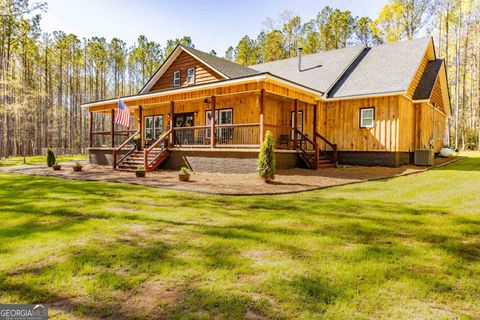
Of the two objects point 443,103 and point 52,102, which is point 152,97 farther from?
point 52,102

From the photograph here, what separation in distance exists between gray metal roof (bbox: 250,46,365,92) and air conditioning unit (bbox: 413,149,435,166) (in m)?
6.13

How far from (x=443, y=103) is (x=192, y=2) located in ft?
65.2

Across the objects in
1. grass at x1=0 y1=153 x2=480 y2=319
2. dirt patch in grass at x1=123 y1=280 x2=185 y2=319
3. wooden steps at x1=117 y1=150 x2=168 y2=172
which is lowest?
dirt patch in grass at x1=123 y1=280 x2=185 y2=319

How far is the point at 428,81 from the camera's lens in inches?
680

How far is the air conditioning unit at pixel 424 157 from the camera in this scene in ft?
49.9

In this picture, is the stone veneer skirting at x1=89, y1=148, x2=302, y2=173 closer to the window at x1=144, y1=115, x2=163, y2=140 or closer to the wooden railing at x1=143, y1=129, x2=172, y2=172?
the wooden railing at x1=143, y1=129, x2=172, y2=172

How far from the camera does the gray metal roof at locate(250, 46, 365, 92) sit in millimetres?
17994

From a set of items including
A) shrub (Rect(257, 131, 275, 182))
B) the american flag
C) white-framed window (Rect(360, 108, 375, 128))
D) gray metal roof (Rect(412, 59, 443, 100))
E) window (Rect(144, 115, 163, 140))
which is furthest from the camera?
window (Rect(144, 115, 163, 140))

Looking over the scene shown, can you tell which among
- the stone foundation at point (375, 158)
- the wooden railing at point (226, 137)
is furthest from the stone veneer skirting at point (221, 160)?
the stone foundation at point (375, 158)

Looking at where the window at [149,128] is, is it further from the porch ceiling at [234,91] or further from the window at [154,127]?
the porch ceiling at [234,91]

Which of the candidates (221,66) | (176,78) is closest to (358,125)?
(221,66)
